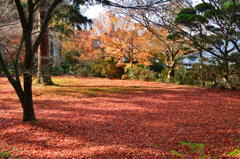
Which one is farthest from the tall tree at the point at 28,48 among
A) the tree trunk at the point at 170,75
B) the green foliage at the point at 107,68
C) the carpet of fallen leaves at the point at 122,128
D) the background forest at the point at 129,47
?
the green foliage at the point at 107,68

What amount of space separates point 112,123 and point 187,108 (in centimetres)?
237

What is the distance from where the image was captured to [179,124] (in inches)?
145

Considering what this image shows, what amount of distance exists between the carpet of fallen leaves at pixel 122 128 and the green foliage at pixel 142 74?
500 cm

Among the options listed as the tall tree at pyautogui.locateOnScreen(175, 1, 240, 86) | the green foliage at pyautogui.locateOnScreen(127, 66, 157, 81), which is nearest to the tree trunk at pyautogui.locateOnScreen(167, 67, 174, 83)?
the green foliage at pyautogui.locateOnScreen(127, 66, 157, 81)

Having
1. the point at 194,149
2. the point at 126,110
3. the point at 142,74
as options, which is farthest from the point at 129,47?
the point at 194,149

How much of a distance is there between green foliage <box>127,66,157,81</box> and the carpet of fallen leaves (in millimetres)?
4999

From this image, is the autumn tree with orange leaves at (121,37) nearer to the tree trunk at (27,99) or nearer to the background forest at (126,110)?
the background forest at (126,110)

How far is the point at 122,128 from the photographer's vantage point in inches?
137

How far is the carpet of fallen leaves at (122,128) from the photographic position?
253 centimetres

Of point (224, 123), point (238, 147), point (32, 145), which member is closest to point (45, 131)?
point (32, 145)

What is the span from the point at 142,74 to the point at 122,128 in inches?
301

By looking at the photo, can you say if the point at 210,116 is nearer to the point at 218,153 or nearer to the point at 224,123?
the point at 224,123

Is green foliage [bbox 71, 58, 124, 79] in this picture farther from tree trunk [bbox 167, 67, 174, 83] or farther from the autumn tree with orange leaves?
tree trunk [bbox 167, 67, 174, 83]

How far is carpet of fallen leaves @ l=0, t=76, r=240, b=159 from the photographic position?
2.53m
